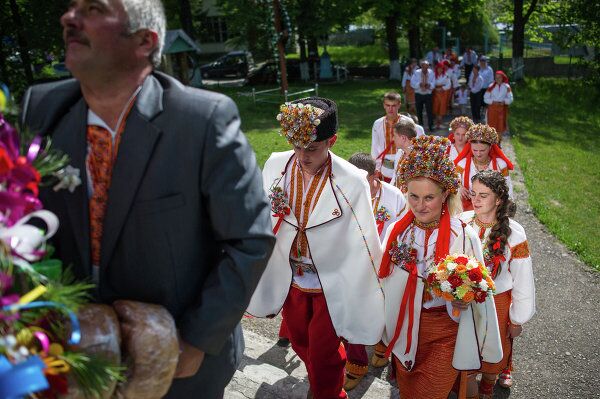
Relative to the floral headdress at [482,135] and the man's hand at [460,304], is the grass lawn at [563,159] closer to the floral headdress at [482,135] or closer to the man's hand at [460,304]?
the floral headdress at [482,135]

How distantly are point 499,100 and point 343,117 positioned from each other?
5843mm

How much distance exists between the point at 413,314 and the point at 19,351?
118 inches

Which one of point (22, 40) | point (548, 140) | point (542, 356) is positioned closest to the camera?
point (542, 356)

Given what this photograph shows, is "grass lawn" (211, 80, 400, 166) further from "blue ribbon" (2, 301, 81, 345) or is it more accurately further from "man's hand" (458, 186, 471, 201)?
"blue ribbon" (2, 301, 81, 345)

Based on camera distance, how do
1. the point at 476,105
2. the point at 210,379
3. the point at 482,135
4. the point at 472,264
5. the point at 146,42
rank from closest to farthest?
the point at 146,42
the point at 210,379
the point at 472,264
the point at 482,135
the point at 476,105

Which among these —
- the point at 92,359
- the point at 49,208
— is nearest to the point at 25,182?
the point at 49,208

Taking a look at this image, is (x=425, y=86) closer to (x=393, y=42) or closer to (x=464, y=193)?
(x=464, y=193)

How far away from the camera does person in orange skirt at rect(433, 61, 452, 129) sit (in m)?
16.7

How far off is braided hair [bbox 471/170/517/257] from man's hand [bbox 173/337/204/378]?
299 cm

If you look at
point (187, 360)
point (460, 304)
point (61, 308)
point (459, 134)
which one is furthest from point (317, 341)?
point (459, 134)

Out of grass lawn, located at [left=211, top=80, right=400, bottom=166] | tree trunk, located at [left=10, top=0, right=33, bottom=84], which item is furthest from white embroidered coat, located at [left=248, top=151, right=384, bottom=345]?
tree trunk, located at [left=10, top=0, right=33, bottom=84]

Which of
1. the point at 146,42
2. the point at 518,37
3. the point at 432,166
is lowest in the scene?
the point at 432,166

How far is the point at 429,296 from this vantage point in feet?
13.0

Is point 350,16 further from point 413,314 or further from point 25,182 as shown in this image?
point 25,182
